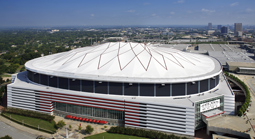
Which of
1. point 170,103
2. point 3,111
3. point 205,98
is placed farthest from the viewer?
point 3,111

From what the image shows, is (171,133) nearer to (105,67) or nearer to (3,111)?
(105,67)

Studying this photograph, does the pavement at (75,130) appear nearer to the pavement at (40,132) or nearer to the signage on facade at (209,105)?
the pavement at (40,132)

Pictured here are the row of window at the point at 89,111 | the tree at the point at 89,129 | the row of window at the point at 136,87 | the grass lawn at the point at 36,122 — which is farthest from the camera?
the row of window at the point at 89,111

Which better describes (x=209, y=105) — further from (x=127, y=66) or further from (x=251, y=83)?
(x=251, y=83)

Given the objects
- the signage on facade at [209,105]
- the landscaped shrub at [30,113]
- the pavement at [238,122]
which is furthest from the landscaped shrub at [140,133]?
the landscaped shrub at [30,113]

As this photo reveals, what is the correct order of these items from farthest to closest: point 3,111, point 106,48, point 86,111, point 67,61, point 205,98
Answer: point 106,48
point 67,61
point 3,111
point 86,111
point 205,98

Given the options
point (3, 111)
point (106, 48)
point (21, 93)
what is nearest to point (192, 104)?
point (106, 48)

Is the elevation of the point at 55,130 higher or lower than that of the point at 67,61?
lower

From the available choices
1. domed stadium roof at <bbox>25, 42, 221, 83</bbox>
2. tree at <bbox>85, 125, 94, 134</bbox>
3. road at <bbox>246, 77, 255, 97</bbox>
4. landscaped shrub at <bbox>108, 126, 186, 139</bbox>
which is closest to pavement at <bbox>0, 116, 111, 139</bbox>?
tree at <bbox>85, 125, 94, 134</bbox>
